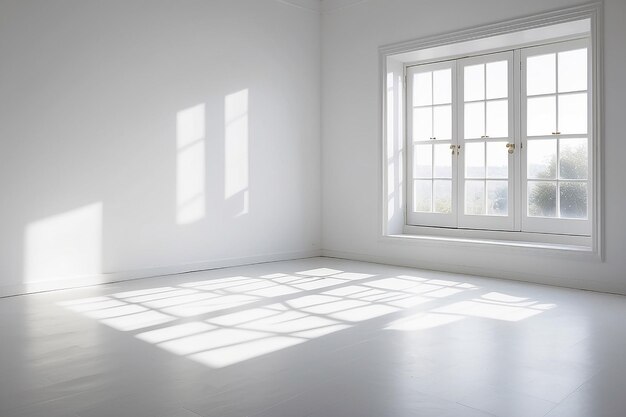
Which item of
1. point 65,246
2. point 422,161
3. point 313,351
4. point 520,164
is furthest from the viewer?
point 422,161

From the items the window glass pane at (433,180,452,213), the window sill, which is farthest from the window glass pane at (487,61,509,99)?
the window sill

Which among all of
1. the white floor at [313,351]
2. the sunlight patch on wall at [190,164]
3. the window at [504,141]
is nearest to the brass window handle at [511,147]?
the window at [504,141]

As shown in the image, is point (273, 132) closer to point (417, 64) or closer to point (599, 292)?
point (417, 64)

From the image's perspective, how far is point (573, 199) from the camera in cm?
506

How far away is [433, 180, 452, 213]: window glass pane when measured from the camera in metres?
5.92

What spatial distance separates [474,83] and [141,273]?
3796mm


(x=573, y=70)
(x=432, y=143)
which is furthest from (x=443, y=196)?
(x=573, y=70)

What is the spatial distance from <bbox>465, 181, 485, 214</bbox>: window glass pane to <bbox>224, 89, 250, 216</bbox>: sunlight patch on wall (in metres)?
2.31

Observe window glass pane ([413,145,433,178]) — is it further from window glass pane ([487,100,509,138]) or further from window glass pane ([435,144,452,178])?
window glass pane ([487,100,509,138])

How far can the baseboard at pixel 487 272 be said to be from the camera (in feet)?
14.9

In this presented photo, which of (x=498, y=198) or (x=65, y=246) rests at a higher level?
(x=498, y=198)

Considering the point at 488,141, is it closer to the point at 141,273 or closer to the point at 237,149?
the point at 237,149

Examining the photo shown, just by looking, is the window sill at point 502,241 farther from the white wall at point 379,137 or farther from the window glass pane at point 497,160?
the window glass pane at point 497,160

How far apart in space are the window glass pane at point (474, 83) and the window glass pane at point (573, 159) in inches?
38.7
